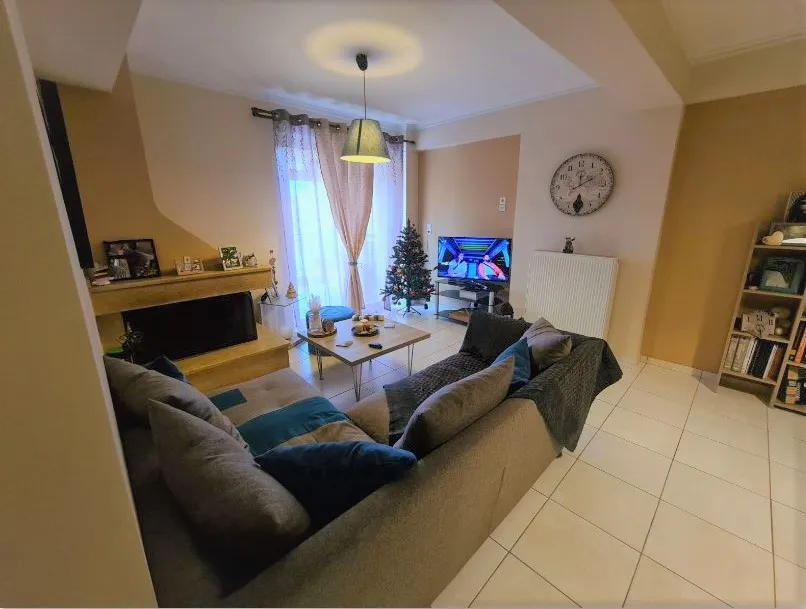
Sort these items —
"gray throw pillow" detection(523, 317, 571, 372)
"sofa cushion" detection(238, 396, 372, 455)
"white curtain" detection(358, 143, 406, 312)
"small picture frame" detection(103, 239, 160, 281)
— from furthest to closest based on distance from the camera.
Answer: "white curtain" detection(358, 143, 406, 312), "small picture frame" detection(103, 239, 160, 281), "gray throw pillow" detection(523, 317, 571, 372), "sofa cushion" detection(238, 396, 372, 455)

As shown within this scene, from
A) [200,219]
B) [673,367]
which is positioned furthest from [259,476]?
[673,367]

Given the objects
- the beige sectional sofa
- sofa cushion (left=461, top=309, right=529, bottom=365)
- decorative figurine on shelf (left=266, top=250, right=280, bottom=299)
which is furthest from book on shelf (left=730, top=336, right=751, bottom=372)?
decorative figurine on shelf (left=266, top=250, right=280, bottom=299)

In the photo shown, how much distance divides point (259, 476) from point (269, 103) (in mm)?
3409

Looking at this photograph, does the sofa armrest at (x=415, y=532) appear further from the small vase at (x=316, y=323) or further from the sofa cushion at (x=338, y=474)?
the small vase at (x=316, y=323)

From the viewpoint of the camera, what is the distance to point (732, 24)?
194 cm

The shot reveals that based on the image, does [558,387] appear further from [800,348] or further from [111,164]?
[111,164]

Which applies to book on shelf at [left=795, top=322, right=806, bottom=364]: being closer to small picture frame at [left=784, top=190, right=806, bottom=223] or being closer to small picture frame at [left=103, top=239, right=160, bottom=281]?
small picture frame at [left=784, top=190, right=806, bottom=223]

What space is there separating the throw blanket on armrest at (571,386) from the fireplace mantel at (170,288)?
8.06ft

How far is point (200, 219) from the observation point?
2.89 meters

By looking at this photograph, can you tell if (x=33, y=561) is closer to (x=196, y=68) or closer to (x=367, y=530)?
(x=367, y=530)

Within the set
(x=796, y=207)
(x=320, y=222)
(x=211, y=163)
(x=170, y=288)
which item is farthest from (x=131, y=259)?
(x=796, y=207)

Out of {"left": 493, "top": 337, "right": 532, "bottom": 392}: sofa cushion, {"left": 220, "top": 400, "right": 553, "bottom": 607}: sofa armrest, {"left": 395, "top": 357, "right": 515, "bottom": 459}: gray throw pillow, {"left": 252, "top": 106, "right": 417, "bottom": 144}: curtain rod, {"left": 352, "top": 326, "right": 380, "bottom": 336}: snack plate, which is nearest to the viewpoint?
{"left": 220, "top": 400, "right": 553, "bottom": 607}: sofa armrest

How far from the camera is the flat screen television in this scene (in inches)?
149

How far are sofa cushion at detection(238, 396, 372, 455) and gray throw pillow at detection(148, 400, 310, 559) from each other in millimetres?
480
